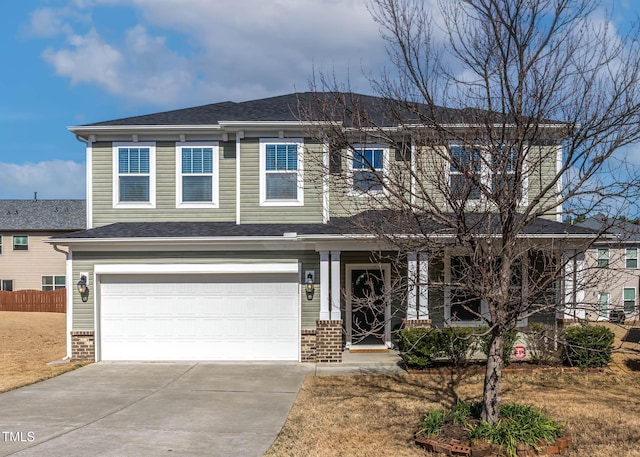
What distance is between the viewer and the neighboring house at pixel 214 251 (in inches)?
528

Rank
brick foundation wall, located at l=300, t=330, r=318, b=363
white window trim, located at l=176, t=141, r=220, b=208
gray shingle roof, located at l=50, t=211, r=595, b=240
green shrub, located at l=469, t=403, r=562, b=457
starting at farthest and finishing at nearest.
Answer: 1. white window trim, located at l=176, t=141, r=220, b=208
2. brick foundation wall, located at l=300, t=330, r=318, b=363
3. gray shingle roof, located at l=50, t=211, r=595, b=240
4. green shrub, located at l=469, t=403, r=562, b=457

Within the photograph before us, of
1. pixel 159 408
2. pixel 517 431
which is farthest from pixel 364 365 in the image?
pixel 517 431

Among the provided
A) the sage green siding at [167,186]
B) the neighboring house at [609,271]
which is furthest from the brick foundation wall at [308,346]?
the neighboring house at [609,271]

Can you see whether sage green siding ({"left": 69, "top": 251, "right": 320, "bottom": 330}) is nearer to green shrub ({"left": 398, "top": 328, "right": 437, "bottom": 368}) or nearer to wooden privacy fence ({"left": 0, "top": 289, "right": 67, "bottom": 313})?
green shrub ({"left": 398, "top": 328, "right": 437, "bottom": 368})

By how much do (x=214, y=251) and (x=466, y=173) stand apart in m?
8.26

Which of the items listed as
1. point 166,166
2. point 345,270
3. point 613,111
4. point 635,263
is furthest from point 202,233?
point 635,263

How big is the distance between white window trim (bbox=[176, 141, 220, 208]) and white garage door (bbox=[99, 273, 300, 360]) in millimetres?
2089

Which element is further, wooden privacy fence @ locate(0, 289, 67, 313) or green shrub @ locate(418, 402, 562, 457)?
wooden privacy fence @ locate(0, 289, 67, 313)

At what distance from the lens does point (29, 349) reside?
1614cm

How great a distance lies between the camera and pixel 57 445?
736 cm

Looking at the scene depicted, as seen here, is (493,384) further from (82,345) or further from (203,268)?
(82,345)

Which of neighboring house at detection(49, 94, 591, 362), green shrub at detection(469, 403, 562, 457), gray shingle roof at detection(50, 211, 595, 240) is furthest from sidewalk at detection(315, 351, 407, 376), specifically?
green shrub at detection(469, 403, 562, 457)

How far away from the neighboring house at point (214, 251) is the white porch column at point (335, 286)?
0.02 metres

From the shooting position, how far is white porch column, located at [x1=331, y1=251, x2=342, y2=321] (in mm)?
13078
